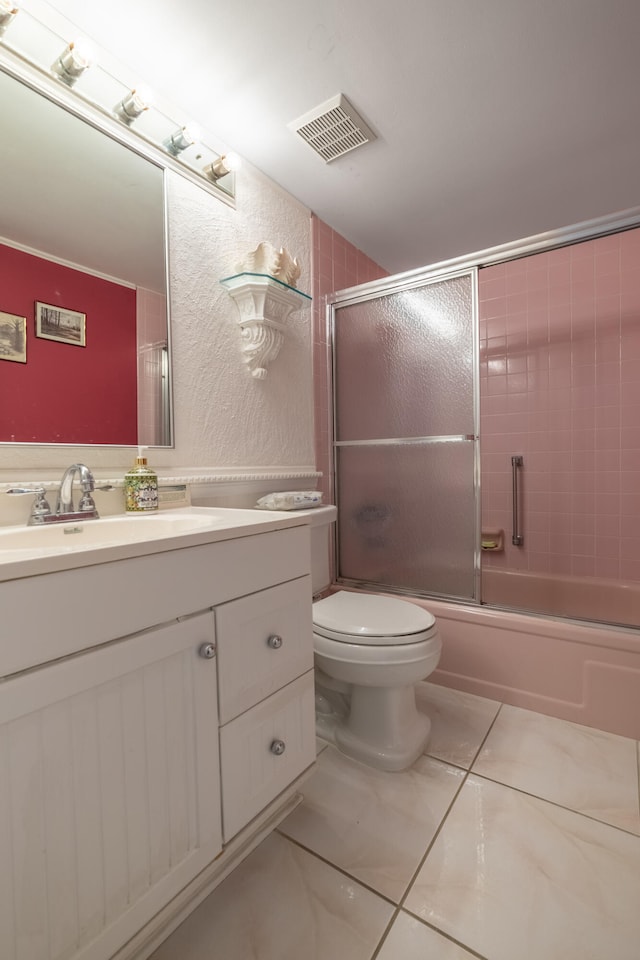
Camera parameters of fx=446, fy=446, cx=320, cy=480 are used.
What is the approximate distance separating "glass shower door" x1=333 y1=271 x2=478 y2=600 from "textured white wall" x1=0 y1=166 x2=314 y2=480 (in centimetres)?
31

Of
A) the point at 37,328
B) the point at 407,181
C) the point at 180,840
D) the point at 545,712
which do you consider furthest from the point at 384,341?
the point at 180,840

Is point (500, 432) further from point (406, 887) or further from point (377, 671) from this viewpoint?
point (406, 887)

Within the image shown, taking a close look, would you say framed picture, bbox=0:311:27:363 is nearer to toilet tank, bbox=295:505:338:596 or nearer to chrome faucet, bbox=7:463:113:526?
chrome faucet, bbox=7:463:113:526

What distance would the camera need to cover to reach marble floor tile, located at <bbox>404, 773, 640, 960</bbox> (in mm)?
868

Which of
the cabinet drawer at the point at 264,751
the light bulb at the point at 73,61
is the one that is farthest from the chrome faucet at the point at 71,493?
the light bulb at the point at 73,61

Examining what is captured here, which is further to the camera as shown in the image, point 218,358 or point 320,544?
point 320,544

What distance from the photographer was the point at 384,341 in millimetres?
2062

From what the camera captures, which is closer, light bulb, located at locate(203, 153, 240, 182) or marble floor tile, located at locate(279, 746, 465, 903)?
marble floor tile, located at locate(279, 746, 465, 903)

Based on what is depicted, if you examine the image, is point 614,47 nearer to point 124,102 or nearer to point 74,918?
point 124,102

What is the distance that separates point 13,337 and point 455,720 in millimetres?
1814

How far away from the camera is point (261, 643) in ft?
3.08

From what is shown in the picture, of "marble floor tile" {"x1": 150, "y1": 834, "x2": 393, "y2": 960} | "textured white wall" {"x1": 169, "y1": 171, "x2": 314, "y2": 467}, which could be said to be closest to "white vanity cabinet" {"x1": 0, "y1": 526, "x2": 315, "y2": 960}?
"marble floor tile" {"x1": 150, "y1": 834, "x2": 393, "y2": 960}

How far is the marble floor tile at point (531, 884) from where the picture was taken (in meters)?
0.87

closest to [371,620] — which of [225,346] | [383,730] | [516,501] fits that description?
[383,730]
